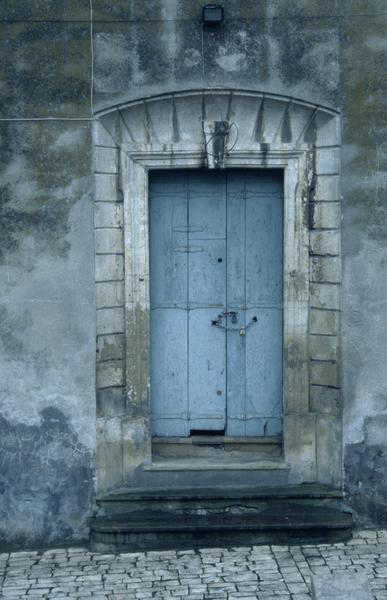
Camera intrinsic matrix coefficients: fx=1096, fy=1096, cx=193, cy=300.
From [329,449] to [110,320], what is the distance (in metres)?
1.92

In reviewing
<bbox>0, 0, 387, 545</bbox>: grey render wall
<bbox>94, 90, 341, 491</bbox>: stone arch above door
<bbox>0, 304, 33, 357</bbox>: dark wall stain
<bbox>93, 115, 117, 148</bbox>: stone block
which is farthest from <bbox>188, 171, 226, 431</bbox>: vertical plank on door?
<bbox>0, 304, 33, 357</bbox>: dark wall stain

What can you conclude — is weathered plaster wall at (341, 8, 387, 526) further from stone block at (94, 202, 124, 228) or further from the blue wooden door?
stone block at (94, 202, 124, 228)

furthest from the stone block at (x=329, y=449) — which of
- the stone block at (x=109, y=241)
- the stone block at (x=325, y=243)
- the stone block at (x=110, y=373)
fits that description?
the stone block at (x=109, y=241)

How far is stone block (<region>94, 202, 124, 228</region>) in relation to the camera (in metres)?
8.11

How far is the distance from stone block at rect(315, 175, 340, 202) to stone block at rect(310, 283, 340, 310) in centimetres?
65

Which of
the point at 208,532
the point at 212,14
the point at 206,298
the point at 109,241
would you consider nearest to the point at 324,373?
the point at 206,298

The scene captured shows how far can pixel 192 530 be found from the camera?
7.97 metres

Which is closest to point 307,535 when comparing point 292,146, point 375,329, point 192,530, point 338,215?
point 192,530

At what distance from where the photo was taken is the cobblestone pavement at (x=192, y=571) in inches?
285

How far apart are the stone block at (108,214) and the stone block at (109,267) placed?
9.4 inches

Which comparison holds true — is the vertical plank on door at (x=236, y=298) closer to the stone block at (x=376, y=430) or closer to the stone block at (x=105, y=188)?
the stone block at (x=105, y=188)

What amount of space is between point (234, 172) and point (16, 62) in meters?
1.84

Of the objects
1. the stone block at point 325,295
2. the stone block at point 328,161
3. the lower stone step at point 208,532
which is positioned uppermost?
the stone block at point 328,161

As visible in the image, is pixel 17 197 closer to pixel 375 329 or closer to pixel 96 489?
pixel 96 489
